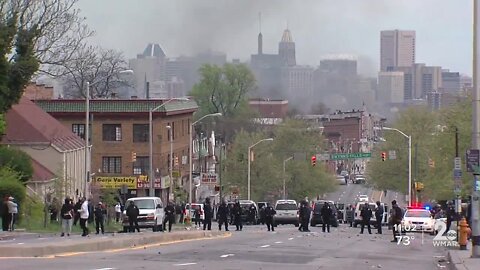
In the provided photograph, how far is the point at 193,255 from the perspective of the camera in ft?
97.4

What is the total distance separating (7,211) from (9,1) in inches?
635

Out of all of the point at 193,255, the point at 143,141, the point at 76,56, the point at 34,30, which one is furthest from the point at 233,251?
the point at 143,141

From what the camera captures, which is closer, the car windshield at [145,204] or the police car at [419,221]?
the car windshield at [145,204]

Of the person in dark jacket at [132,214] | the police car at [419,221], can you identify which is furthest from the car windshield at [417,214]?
the person in dark jacket at [132,214]

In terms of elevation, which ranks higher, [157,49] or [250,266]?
[157,49]

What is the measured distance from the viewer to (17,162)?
201 ft

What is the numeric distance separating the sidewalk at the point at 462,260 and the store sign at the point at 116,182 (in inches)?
2094

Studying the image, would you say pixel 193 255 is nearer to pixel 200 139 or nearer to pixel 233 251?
pixel 233 251

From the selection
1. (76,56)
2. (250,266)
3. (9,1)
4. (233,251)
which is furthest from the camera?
(76,56)

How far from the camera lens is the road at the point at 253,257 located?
25.0 m

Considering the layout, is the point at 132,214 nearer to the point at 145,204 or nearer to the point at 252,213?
the point at 145,204

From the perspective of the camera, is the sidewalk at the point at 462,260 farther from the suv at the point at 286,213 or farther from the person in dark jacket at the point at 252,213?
the person in dark jacket at the point at 252,213

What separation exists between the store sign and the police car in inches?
1348

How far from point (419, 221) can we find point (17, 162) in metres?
22.8
